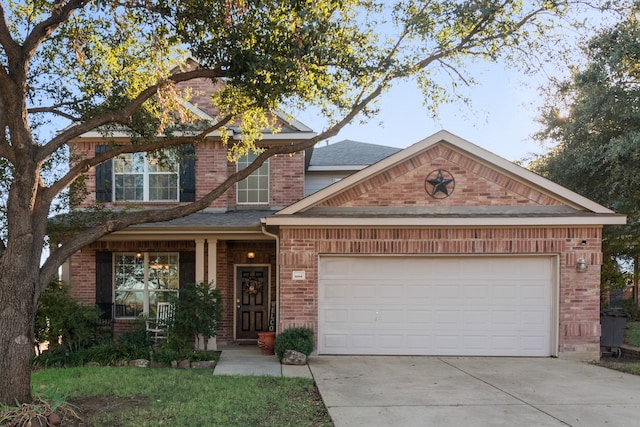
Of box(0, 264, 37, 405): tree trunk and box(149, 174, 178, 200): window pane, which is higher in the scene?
box(149, 174, 178, 200): window pane

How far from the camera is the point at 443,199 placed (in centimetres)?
1006

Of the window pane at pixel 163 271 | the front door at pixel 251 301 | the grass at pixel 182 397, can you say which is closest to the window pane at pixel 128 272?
the window pane at pixel 163 271

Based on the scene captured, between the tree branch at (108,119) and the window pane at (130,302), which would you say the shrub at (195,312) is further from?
the tree branch at (108,119)

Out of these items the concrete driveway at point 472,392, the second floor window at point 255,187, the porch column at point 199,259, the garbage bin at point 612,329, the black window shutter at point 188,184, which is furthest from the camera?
the second floor window at point 255,187

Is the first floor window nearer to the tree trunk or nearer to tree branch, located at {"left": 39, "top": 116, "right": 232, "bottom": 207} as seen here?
tree branch, located at {"left": 39, "top": 116, "right": 232, "bottom": 207}

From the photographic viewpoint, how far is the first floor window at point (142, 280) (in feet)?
39.7

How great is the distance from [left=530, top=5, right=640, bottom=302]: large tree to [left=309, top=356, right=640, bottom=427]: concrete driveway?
5.37 metres

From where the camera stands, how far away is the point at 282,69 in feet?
24.2

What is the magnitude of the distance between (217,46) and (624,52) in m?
9.39

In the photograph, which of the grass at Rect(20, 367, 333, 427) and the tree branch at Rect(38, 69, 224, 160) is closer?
the grass at Rect(20, 367, 333, 427)

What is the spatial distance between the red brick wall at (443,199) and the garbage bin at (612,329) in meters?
2.99

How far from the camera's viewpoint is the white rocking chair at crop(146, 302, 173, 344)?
33.9 feet

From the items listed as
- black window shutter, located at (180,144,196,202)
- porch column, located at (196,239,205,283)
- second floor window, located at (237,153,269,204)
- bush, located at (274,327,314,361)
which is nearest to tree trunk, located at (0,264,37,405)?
bush, located at (274,327,314,361)

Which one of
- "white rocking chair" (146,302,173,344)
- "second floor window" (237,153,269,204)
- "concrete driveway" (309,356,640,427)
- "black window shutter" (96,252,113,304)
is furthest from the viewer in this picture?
"second floor window" (237,153,269,204)
